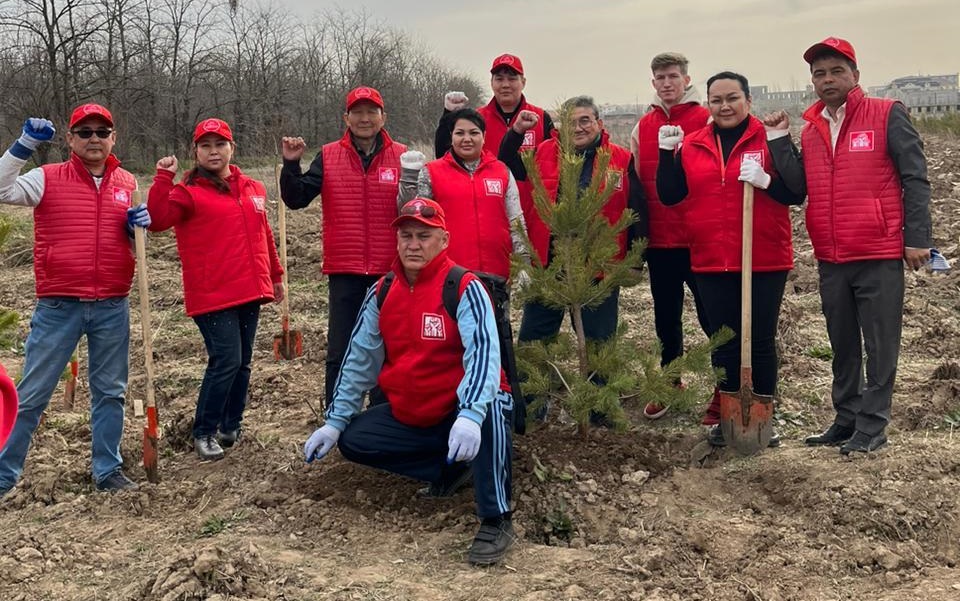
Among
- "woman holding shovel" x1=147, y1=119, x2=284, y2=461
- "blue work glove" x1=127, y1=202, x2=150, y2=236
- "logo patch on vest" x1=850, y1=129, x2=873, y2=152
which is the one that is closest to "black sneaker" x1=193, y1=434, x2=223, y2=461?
"woman holding shovel" x1=147, y1=119, x2=284, y2=461

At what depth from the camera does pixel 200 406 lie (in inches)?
200

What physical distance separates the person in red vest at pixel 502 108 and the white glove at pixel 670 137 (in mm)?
792

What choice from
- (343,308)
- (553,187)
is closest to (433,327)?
(343,308)

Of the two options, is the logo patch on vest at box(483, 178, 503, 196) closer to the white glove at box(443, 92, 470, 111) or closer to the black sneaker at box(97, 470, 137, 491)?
the white glove at box(443, 92, 470, 111)

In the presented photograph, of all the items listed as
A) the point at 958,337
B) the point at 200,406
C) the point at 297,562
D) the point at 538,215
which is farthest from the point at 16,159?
the point at 958,337

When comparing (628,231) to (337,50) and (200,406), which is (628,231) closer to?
(200,406)

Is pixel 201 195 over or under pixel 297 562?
over

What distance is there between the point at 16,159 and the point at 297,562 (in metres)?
2.33

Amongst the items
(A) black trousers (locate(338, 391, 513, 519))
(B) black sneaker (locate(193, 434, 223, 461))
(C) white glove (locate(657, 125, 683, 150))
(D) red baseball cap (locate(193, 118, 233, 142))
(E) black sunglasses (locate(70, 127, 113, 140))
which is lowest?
(B) black sneaker (locate(193, 434, 223, 461))

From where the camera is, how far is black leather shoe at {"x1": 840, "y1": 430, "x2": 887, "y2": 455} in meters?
4.56

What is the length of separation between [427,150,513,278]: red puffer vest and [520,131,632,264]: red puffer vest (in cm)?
30

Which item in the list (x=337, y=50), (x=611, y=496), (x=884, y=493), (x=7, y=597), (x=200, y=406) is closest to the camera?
(x=7, y=597)

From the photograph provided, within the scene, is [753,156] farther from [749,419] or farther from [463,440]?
[463,440]

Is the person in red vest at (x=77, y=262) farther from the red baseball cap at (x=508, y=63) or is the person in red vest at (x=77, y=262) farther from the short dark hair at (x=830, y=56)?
the short dark hair at (x=830, y=56)
